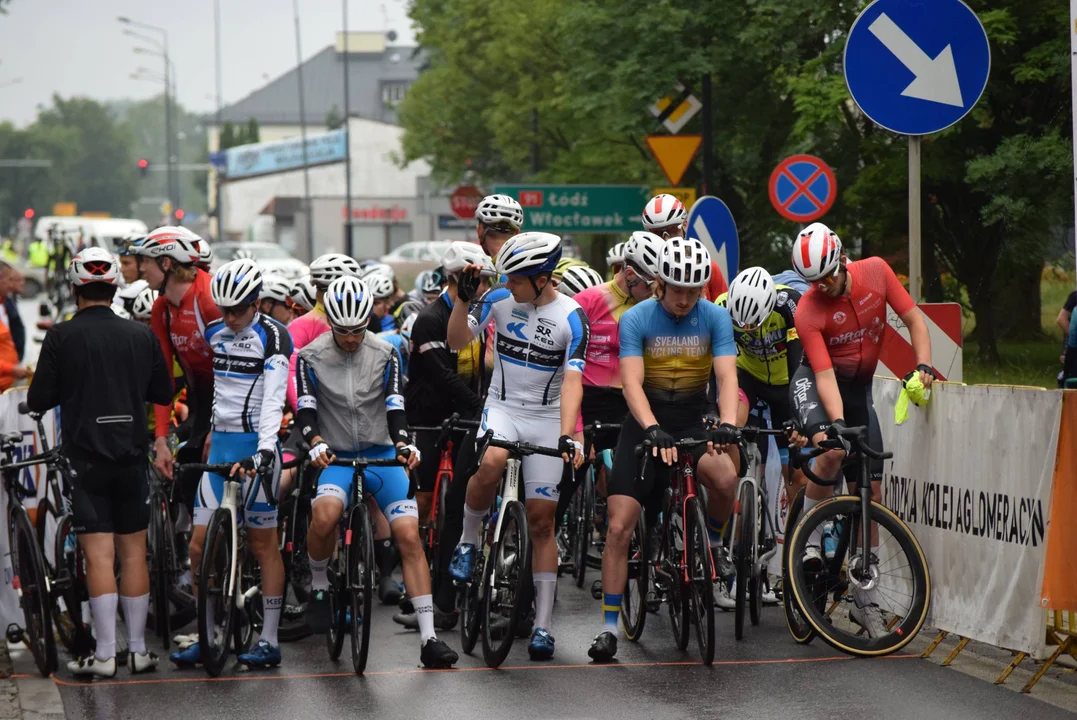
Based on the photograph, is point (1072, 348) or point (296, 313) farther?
point (1072, 348)

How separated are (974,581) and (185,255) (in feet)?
15.2

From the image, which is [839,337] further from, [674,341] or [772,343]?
[772,343]

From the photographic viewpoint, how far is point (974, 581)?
8.31m

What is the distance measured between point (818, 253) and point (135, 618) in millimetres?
3924

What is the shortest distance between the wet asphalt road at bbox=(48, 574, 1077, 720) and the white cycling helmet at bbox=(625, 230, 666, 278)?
6.57ft

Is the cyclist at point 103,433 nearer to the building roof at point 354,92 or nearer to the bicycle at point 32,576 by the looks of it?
the bicycle at point 32,576

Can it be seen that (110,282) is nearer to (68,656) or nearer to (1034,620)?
(68,656)

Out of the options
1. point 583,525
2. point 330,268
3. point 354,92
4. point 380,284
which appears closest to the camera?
point 330,268

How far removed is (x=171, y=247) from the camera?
9695 mm

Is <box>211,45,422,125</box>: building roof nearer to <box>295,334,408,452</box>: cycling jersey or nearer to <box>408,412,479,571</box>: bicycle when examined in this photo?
<box>408,412,479,571</box>: bicycle

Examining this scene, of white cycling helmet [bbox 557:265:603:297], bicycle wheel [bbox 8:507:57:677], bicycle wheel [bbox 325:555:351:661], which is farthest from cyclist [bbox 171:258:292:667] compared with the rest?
white cycling helmet [bbox 557:265:603:297]

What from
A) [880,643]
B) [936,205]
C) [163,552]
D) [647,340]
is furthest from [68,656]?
[936,205]

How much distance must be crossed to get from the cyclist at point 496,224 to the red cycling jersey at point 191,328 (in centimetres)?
167

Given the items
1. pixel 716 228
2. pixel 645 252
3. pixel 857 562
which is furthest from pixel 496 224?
pixel 716 228
